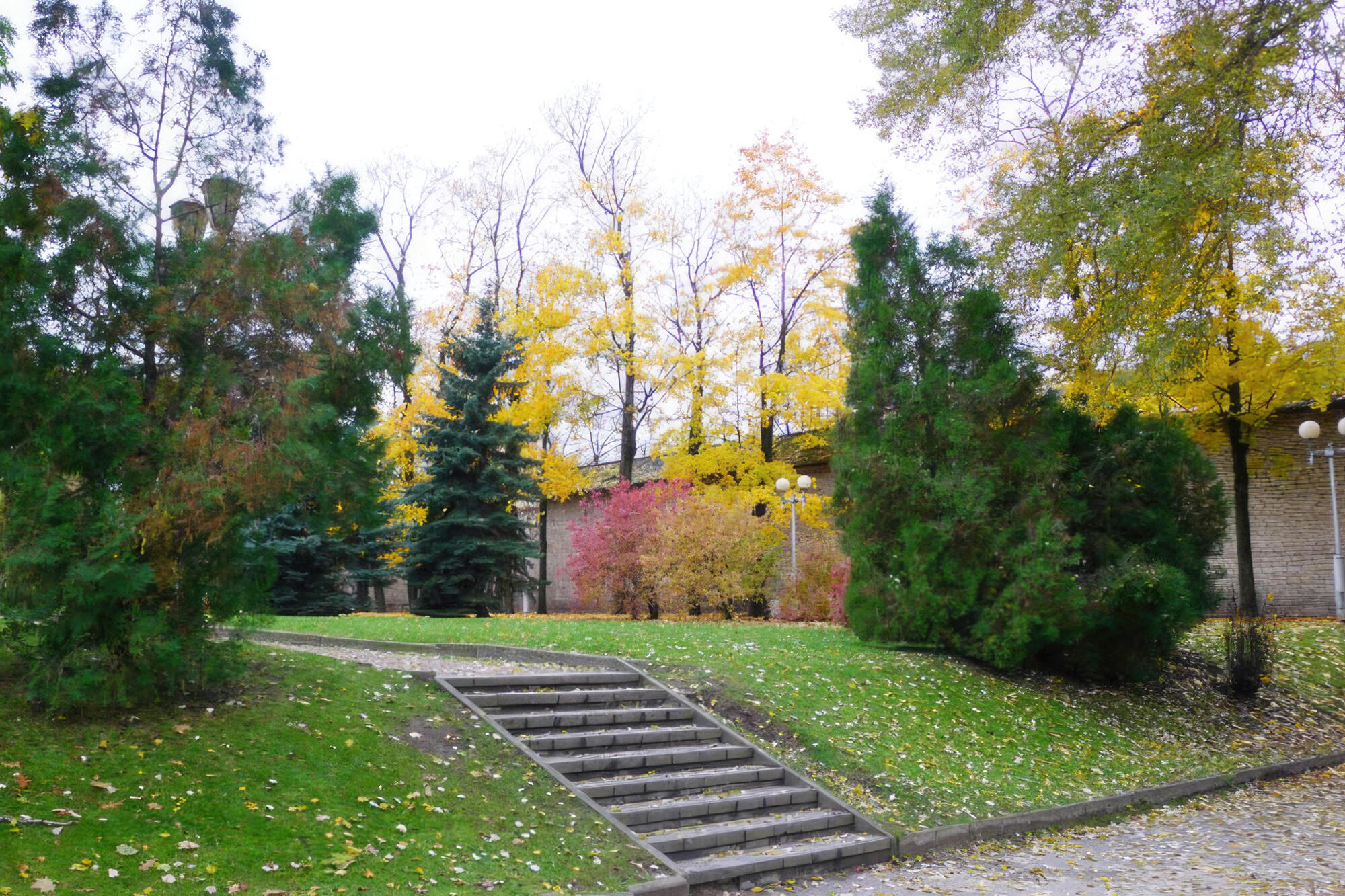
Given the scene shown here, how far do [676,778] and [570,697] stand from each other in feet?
5.04

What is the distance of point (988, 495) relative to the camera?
1166 centimetres

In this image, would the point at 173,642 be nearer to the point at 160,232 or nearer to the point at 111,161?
the point at 160,232

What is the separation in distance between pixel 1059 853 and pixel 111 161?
29.8 feet

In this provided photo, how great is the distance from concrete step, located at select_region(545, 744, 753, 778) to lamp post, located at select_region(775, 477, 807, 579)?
1019 cm

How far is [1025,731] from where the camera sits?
10.3m

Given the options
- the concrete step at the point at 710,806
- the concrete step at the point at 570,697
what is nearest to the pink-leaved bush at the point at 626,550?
the concrete step at the point at 570,697

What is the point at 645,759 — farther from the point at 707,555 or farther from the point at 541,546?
the point at 541,546

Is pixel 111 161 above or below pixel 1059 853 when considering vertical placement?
above

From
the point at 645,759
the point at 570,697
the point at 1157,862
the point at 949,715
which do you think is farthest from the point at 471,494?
the point at 1157,862

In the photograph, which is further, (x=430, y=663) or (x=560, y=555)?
(x=560, y=555)

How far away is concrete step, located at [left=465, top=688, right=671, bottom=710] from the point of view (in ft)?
28.3

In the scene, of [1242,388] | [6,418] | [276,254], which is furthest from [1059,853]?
[1242,388]

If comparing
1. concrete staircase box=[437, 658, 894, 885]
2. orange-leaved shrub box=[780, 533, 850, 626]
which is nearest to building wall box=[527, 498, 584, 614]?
orange-leaved shrub box=[780, 533, 850, 626]

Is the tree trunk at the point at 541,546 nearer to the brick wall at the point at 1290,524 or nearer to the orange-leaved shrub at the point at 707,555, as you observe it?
the orange-leaved shrub at the point at 707,555
